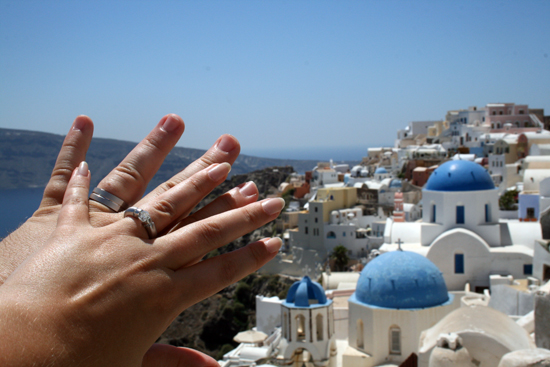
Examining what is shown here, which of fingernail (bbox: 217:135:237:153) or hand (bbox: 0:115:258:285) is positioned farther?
fingernail (bbox: 217:135:237:153)

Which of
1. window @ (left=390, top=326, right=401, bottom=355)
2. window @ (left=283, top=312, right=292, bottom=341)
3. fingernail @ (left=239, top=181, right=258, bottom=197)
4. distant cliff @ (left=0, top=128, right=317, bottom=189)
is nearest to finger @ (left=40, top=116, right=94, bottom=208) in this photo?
fingernail @ (left=239, top=181, right=258, bottom=197)

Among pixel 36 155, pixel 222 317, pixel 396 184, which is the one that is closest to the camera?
pixel 36 155

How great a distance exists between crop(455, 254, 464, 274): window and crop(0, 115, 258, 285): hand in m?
17.2

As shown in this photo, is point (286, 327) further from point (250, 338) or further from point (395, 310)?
point (250, 338)

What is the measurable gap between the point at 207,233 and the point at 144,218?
0.22m

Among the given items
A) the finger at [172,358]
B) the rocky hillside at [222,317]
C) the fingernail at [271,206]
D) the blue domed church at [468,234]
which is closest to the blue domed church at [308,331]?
the blue domed church at [468,234]

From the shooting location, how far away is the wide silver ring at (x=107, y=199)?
1769mm

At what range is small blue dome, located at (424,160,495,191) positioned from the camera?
17703 mm

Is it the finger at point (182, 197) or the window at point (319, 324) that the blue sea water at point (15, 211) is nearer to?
the finger at point (182, 197)

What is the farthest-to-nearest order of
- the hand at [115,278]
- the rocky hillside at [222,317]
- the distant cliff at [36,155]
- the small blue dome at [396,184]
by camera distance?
the small blue dome at [396,184]
the rocky hillside at [222,317]
the distant cliff at [36,155]
the hand at [115,278]

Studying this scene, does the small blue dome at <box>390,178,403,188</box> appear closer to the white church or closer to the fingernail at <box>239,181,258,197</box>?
the white church

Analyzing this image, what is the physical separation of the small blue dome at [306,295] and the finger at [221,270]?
11.9 meters

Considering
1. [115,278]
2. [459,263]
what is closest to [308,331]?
[459,263]

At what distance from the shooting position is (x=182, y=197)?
169 cm
